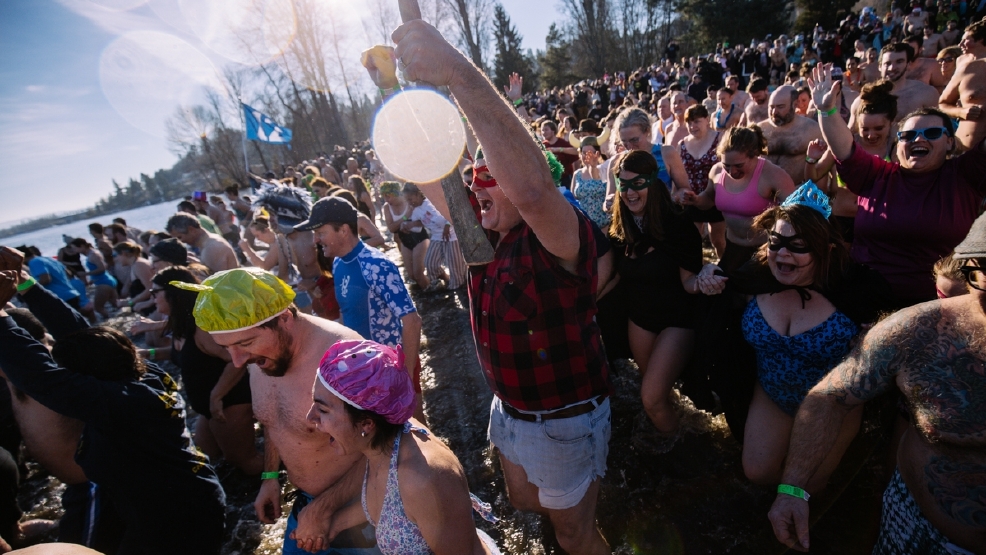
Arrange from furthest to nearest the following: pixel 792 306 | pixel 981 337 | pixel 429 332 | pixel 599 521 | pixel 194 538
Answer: pixel 429 332
pixel 599 521
pixel 194 538
pixel 792 306
pixel 981 337

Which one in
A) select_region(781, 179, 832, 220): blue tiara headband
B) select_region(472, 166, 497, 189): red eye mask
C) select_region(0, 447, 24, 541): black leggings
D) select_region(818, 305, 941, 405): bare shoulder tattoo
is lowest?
select_region(0, 447, 24, 541): black leggings

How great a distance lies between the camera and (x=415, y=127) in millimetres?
1391

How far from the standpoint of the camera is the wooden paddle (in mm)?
1355

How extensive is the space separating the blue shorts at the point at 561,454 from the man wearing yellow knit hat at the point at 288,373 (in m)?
0.80

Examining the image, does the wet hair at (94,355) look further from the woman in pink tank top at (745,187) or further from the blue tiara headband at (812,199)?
the woman in pink tank top at (745,187)

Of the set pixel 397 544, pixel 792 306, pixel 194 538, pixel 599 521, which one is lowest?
pixel 599 521

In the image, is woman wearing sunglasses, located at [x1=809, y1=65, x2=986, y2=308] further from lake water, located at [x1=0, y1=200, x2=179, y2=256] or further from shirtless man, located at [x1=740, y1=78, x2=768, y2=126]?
lake water, located at [x1=0, y1=200, x2=179, y2=256]

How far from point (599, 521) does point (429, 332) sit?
145 inches

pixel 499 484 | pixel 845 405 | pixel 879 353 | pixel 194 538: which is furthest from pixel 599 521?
pixel 194 538

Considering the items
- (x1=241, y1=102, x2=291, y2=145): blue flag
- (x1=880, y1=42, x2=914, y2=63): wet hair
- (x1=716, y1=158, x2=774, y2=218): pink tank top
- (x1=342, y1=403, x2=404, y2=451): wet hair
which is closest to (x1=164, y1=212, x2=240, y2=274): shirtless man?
(x1=342, y1=403, x2=404, y2=451): wet hair

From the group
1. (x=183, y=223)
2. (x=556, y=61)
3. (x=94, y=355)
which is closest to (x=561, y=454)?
(x=94, y=355)

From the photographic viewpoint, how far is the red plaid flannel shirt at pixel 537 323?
5.98 feet

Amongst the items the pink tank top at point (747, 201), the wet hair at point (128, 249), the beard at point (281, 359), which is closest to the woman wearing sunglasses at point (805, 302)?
the pink tank top at point (747, 201)

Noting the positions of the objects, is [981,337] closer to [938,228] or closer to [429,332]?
[938,228]
